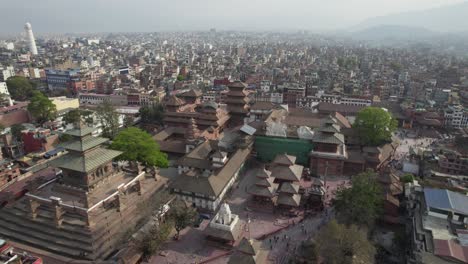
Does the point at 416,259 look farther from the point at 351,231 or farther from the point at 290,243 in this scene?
the point at 290,243

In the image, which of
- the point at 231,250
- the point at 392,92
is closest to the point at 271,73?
the point at 392,92

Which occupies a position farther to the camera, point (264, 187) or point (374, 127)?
point (374, 127)

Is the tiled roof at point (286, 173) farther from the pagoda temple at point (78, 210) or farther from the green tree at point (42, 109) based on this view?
the green tree at point (42, 109)

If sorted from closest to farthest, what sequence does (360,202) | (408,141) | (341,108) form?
1. (360,202)
2. (408,141)
3. (341,108)

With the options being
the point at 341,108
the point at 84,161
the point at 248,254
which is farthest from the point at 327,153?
the point at 84,161

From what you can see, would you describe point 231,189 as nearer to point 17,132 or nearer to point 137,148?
point 137,148

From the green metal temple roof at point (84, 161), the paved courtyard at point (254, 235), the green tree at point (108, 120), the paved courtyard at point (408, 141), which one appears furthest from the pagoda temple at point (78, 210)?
the paved courtyard at point (408, 141)
